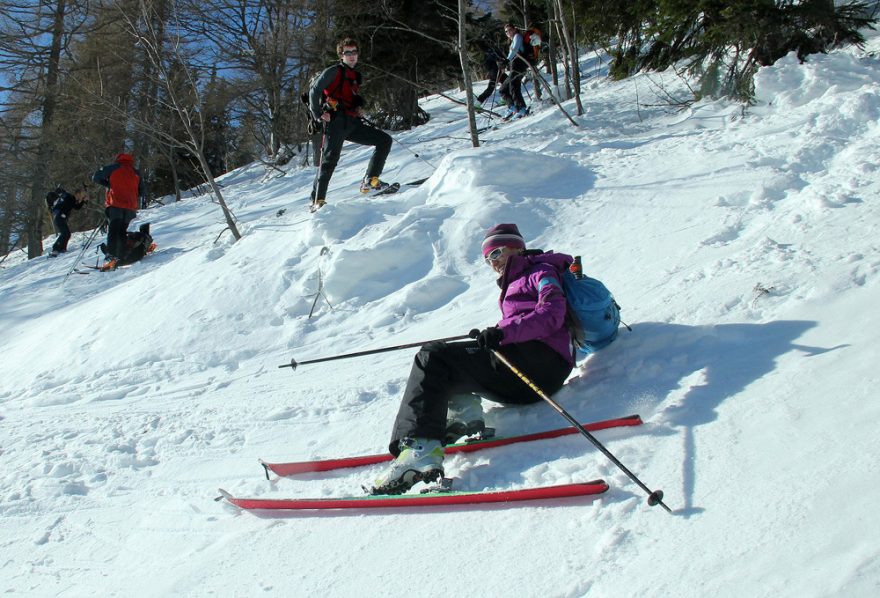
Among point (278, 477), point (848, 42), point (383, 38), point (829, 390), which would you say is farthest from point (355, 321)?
point (383, 38)

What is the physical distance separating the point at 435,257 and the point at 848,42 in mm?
6175

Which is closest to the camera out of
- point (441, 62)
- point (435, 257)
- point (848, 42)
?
point (435, 257)

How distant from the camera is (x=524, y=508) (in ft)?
8.34

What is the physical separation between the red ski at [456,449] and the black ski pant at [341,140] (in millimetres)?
4914

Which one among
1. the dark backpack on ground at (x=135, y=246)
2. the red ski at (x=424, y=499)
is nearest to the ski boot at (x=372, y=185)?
the dark backpack on ground at (x=135, y=246)

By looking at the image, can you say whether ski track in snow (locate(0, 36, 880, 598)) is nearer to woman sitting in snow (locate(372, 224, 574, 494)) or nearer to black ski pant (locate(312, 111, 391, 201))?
woman sitting in snow (locate(372, 224, 574, 494))

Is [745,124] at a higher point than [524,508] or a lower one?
higher

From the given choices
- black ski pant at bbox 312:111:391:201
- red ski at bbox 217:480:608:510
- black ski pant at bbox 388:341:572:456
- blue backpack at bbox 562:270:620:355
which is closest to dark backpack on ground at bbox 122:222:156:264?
black ski pant at bbox 312:111:391:201

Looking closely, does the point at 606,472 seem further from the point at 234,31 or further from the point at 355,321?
the point at 234,31

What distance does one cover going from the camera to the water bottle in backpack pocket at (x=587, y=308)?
11.4 ft

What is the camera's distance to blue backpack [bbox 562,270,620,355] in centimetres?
348

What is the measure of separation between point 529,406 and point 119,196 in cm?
840

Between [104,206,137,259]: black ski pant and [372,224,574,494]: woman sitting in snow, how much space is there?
801cm

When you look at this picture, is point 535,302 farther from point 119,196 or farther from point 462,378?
point 119,196
